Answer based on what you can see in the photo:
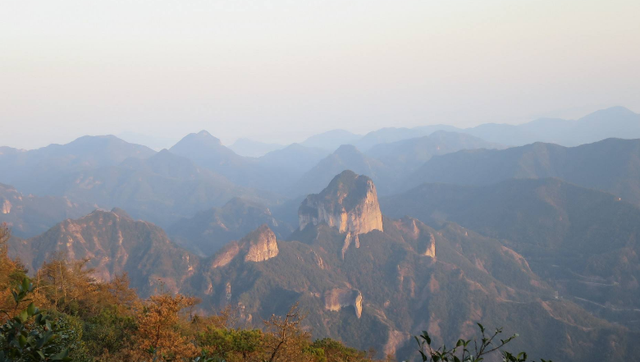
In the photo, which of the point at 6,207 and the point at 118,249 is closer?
the point at 118,249

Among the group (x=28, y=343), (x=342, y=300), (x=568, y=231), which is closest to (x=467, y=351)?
(x=28, y=343)

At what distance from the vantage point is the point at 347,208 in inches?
4815

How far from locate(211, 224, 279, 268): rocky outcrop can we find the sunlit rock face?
26739 mm

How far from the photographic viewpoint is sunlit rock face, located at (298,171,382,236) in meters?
122

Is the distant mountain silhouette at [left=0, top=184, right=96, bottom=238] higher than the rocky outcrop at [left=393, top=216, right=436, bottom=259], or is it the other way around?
the distant mountain silhouette at [left=0, top=184, right=96, bottom=238]

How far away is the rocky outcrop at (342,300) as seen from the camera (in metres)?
84.5

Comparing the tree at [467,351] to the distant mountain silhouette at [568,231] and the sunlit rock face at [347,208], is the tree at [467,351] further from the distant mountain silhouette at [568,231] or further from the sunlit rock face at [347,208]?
the distant mountain silhouette at [568,231]

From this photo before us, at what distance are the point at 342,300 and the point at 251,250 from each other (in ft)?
94.8

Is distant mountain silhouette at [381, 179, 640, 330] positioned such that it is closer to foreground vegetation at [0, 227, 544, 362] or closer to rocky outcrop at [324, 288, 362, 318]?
rocky outcrop at [324, 288, 362, 318]

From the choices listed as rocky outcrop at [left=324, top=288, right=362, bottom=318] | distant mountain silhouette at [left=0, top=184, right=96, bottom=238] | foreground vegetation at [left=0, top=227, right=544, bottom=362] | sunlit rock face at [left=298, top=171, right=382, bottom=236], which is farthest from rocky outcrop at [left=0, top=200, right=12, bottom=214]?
foreground vegetation at [left=0, top=227, right=544, bottom=362]

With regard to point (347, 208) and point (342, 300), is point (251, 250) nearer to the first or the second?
point (342, 300)

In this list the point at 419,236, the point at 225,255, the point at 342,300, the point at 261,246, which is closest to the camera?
the point at 342,300

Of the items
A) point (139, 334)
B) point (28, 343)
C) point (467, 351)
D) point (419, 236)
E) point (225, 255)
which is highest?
point (28, 343)

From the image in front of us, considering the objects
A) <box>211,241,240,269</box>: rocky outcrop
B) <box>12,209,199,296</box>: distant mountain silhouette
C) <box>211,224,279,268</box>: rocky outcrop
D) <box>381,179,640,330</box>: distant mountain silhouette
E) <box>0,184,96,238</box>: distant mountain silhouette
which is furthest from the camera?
<box>0,184,96,238</box>: distant mountain silhouette
